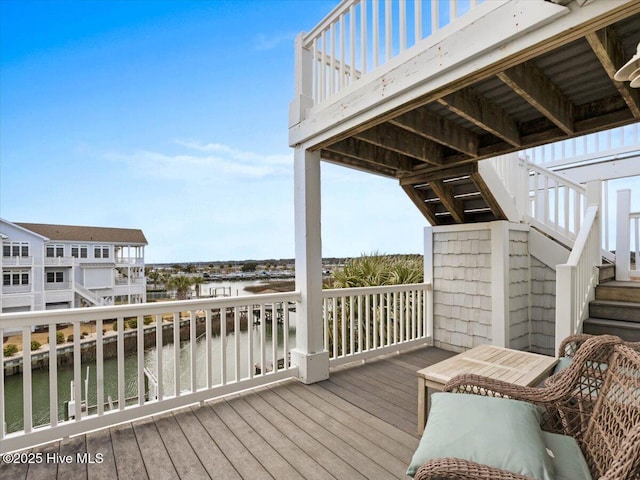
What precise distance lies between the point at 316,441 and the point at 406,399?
1.06m

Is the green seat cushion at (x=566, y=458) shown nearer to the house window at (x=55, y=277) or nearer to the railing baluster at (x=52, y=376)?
the railing baluster at (x=52, y=376)

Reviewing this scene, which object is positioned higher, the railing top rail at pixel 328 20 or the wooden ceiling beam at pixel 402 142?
the railing top rail at pixel 328 20

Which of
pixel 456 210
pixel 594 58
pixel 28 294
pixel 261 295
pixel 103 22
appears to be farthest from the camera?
pixel 103 22

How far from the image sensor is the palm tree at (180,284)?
4.36m

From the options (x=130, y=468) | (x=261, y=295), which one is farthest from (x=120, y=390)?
(x=261, y=295)

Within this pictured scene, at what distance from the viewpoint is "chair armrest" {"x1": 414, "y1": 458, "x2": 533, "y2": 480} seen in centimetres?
103

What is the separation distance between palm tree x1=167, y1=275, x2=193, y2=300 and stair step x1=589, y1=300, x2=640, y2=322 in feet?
15.4

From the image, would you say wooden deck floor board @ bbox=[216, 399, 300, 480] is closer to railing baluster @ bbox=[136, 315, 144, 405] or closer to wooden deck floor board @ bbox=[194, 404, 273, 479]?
wooden deck floor board @ bbox=[194, 404, 273, 479]

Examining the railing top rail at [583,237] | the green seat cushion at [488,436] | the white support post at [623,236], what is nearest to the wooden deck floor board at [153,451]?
the green seat cushion at [488,436]

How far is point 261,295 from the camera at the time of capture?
11.0 feet

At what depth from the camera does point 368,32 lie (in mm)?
2910

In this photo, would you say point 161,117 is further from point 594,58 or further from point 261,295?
point 594,58

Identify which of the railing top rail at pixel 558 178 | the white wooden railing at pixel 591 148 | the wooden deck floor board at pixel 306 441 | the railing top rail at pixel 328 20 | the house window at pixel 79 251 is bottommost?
the wooden deck floor board at pixel 306 441

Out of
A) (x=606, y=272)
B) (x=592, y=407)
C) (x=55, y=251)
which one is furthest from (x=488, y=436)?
(x=55, y=251)
